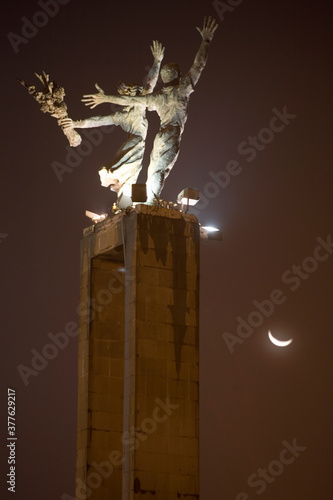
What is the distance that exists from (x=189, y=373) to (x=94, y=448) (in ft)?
10.3

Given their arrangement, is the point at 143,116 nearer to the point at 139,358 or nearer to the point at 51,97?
the point at 51,97

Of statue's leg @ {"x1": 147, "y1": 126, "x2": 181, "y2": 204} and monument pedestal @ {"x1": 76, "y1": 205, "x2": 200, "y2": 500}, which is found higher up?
statue's leg @ {"x1": 147, "y1": 126, "x2": 181, "y2": 204}

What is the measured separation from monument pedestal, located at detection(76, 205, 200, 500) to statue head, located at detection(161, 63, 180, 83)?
387 cm

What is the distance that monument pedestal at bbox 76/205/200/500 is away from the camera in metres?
26.1

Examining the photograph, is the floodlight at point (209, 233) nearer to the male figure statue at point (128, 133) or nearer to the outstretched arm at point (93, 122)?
the male figure statue at point (128, 133)

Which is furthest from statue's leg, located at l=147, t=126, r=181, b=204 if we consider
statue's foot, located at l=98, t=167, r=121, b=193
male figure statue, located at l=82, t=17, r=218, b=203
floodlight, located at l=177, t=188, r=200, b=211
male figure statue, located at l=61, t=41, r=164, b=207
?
statue's foot, located at l=98, t=167, r=121, b=193

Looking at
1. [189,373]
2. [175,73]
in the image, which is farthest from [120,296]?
[175,73]

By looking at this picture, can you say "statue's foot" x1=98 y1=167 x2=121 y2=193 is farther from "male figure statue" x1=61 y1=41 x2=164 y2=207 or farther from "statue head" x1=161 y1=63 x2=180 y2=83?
"statue head" x1=161 y1=63 x2=180 y2=83

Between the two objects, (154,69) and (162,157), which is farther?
(154,69)

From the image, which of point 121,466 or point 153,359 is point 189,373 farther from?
point 121,466

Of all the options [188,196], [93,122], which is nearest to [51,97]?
[93,122]

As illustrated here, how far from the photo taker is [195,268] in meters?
27.7

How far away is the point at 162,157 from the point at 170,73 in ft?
7.47

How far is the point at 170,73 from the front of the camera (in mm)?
29438
